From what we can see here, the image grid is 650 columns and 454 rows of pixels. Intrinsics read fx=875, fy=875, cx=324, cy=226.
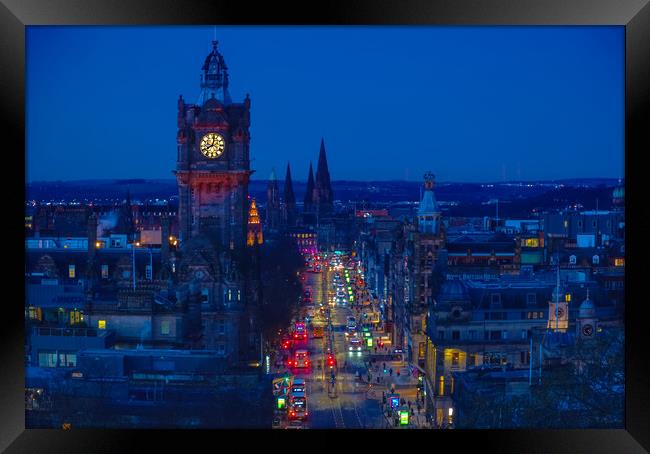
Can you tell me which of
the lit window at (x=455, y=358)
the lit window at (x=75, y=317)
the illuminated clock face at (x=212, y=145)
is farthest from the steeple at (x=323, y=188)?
the lit window at (x=75, y=317)

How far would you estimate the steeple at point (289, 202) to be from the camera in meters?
9.80

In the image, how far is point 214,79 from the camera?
9.05 m

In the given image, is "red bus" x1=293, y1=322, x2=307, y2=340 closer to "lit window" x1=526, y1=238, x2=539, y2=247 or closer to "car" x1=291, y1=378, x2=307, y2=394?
"car" x1=291, y1=378, x2=307, y2=394

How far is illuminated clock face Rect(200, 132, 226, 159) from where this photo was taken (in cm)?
1015

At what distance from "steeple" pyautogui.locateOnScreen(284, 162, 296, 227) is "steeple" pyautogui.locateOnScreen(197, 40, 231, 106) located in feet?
3.53

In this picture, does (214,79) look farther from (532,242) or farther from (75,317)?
(532,242)

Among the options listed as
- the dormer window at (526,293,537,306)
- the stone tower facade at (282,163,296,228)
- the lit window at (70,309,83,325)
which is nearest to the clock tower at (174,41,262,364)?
the stone tower facade at (282,163,296,228)

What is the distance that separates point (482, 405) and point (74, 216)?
4.88 metres

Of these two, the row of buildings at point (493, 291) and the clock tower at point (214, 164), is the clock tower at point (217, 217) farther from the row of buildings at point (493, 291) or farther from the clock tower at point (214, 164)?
the row of buildings at point (493, 291)

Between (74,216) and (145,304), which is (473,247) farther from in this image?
(74,216)

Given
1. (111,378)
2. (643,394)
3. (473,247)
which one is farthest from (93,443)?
(473,247)
